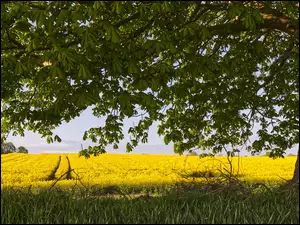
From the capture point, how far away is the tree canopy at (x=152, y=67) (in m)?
7.86

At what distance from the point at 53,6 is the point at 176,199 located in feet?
13.1

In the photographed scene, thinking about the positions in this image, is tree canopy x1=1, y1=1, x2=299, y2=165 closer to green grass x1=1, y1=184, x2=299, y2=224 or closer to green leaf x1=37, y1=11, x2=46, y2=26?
green leaf x1=37, y1=11, x2=46, y2=26

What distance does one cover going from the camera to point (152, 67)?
9602 millimetres

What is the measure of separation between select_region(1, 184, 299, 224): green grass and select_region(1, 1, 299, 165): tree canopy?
194cm

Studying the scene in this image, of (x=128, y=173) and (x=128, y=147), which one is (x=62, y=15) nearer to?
(x=128, y=147)

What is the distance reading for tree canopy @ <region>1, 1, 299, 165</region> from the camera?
309 inches

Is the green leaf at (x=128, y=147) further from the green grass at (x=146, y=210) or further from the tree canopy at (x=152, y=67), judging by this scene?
the green grass at (x=146, y=210)

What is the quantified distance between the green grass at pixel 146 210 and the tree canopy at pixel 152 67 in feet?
6.37

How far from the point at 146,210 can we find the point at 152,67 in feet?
12.6

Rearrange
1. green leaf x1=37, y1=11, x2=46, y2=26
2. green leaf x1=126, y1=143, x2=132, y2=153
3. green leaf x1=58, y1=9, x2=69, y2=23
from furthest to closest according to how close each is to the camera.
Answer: green leaf x1=126, y1=143, x2=132, y2=153 → green leaf x1=58, y1=9, x2=69, y2=23 → green leaf x1=37, y1=11, x2=46, y2=26

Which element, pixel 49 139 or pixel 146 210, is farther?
pixel 49 139

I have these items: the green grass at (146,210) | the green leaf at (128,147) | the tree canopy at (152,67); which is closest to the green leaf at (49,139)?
the tree canopy at (152,67)

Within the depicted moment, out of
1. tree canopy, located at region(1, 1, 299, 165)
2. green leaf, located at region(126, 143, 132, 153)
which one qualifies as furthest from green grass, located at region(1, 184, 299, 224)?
green leaf, located at region(126, 143, 132, 153)

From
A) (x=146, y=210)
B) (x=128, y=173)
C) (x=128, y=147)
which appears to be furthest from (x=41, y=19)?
(x=128, y=173)
